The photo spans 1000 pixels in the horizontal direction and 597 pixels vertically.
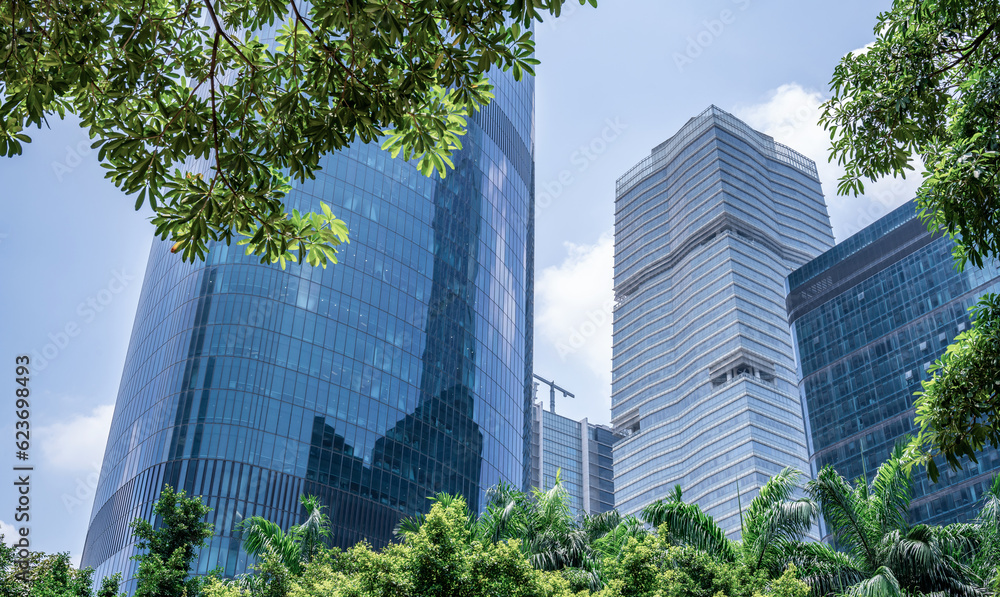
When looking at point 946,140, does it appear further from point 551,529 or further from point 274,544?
point 274,544

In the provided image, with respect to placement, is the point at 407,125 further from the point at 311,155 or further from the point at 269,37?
the point at 269,37

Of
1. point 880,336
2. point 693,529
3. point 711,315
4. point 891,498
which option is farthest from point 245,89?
point 711,315

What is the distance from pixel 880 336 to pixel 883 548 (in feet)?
294

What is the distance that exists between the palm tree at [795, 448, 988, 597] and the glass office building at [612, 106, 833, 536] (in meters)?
117

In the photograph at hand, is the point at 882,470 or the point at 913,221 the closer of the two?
the point at 882,470

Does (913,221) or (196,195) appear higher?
(913,221)

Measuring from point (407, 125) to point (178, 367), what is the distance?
6146 cm

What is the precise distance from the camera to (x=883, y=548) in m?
18.7

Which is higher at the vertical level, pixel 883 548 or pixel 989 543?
pixel 883 548

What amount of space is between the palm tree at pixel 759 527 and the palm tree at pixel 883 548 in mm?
462

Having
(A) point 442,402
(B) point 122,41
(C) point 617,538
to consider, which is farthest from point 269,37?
(B) point 122,41

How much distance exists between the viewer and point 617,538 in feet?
A: 69.7

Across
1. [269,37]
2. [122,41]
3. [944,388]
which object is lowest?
[944,388]

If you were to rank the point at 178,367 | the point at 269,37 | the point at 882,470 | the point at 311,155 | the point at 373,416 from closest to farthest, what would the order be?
the point at 311,155 → the point at 882,470 → the point at 178,367 → the point at 373,416 → the point at 269,37
